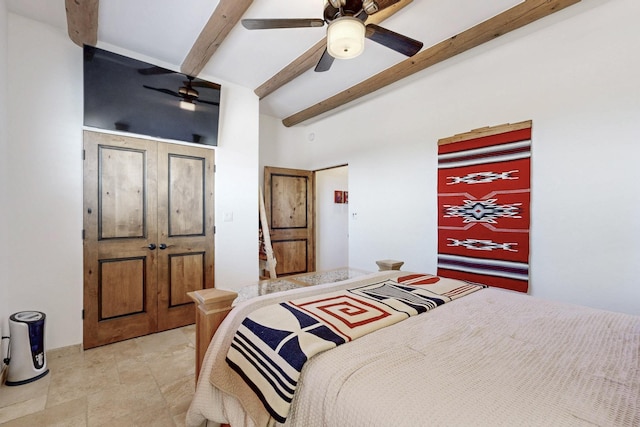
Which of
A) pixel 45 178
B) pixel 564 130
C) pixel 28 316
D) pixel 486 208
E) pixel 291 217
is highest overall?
pixel 564 130

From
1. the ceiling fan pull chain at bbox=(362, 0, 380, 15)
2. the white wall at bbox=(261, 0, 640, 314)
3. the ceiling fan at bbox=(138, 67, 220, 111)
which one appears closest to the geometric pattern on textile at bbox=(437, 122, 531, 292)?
the white wall at bbox=(261, 0, 640, 314)

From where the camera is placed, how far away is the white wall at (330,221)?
17.0 ft

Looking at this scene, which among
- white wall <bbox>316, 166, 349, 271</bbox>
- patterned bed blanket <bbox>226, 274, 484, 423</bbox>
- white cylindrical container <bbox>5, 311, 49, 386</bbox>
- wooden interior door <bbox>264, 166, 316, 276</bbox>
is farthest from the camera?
white wall <bbox>316, 166, 349, 271</bbox>

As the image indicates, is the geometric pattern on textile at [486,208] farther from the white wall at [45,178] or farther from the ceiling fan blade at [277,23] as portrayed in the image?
the white wall at [45,178]

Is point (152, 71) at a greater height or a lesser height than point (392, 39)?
greater

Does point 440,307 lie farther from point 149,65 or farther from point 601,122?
point 149,65

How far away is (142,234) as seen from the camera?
2777mm

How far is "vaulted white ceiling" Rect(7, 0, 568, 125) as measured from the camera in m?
2.12

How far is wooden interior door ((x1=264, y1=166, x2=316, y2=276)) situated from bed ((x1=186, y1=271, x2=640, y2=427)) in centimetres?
313


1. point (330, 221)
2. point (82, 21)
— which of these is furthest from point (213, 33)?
point (330, 221)

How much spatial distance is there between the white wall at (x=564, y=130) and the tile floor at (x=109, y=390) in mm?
2589

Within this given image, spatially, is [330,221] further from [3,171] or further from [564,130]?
[3,171]

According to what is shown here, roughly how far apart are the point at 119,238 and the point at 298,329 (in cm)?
245

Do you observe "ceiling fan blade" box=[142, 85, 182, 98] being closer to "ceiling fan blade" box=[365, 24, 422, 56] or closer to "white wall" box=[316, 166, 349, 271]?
"ceiling fan blade" box=[365, 24, 422, 56]
